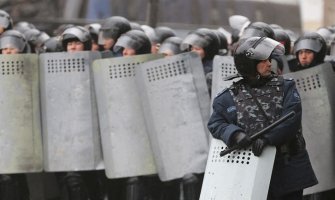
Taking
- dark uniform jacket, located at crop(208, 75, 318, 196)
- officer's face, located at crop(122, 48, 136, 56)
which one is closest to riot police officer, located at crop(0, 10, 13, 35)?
officer's face, located at crop(122, 48, 136, 56)

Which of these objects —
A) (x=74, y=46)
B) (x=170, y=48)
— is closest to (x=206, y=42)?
(x=170, y=48)

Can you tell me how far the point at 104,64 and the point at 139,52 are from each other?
37.0 inches

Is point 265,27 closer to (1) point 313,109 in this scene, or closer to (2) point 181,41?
(1) point 313,109

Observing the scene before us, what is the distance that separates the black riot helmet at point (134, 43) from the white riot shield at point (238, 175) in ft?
10.6

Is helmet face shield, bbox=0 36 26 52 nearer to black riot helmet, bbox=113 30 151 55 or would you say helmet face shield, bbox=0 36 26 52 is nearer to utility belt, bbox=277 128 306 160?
black riot helmet, bbox=113 30 151 55

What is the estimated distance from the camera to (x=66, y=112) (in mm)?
9109

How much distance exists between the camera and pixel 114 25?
10867mm

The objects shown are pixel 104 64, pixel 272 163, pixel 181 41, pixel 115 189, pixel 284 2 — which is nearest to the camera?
pixel 272 163

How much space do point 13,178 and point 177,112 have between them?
161 centimetres

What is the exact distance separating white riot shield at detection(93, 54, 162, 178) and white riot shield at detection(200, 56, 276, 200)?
220cm

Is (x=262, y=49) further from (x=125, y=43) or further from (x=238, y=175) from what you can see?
(x=125, y=43)

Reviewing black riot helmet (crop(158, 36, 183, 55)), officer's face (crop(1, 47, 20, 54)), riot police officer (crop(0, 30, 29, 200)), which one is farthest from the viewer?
black riot helmet (crop(158, 36, 183, 55))

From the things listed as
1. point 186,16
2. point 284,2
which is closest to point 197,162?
point 186,16

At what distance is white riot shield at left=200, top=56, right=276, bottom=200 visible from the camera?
21.5 feet
